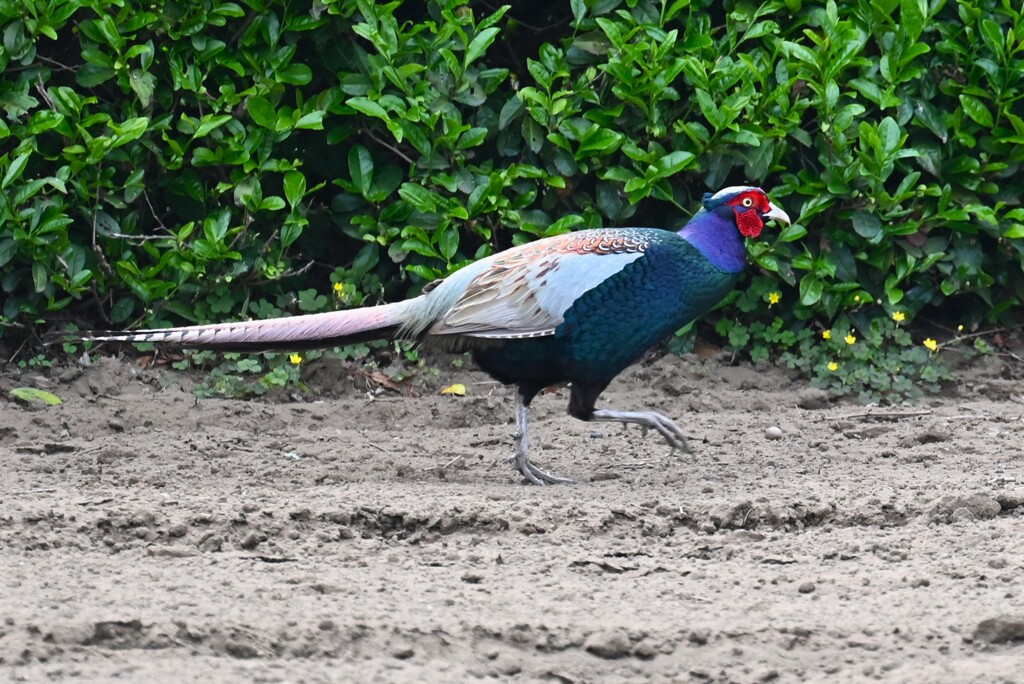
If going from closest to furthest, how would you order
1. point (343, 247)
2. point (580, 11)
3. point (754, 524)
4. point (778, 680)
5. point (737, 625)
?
point (778, 680)
point (737, 625)
point (754, 524)
point (580, 11)
point (343, 247)

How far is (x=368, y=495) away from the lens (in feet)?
14.8

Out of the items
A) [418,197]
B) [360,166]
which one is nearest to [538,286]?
[418,197]

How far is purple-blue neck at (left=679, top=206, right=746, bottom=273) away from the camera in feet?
17.0

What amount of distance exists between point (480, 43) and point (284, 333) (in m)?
1.77

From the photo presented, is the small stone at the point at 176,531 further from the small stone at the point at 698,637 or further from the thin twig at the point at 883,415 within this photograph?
the thin twig at the point at 883,415

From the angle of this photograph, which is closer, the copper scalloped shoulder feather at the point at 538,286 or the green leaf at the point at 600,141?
the copper scalloped shoulder feather at the point at 538,286

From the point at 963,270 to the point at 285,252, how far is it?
3143 millimetres

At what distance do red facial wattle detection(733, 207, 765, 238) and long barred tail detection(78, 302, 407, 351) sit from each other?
1328 mm

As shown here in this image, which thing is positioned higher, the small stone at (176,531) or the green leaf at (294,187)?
the green leaf at (294,187)

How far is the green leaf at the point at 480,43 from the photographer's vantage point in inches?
241

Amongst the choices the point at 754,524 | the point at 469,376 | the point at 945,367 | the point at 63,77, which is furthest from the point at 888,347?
the point at 63,77

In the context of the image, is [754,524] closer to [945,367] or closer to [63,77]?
[945,367]

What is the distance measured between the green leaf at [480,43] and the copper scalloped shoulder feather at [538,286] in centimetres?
133

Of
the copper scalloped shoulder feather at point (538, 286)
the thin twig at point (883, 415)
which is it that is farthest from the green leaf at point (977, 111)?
the copper scalloped shoulder feather at point (538, 286)
